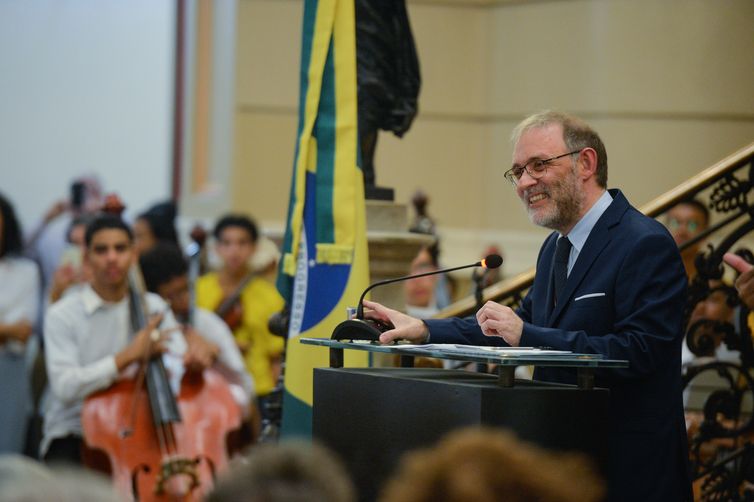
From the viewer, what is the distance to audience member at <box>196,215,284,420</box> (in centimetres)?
758

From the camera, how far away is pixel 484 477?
1854 mm

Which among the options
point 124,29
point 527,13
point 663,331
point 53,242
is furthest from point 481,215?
point 124,29

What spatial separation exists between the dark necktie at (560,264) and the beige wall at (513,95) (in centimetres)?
455

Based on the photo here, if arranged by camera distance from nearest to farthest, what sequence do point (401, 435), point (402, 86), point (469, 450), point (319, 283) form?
1. point (469, 450)
2. point (401, 435)
3. point (319, 283)
4. point (402, 86)

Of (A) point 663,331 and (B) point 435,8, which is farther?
(B) point 435,8

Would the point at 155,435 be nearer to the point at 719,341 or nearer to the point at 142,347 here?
the point at 142,347

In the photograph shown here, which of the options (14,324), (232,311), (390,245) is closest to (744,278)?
(390,245)

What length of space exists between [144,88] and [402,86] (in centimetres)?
989

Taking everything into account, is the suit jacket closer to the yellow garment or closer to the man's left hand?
the man's left hand

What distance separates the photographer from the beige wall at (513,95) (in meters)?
8.39

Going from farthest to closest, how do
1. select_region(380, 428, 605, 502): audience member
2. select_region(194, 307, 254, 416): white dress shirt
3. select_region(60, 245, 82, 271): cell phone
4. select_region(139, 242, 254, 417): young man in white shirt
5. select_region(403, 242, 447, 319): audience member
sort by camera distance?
select_region(60, 245, 82, 271): cell phone < select_region(403, 242, 447, 319): audience member < select_region(194, 307, 254, 416): white dress shirt < select_region(139, 242, 254, 417): young man in white shirt < select_region(380, 428, 605, 502): audience member

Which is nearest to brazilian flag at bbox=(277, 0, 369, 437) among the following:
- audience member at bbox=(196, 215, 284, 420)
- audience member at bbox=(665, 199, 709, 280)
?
audience member at bbox=(665, 199, 709, 280)

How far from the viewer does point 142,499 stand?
574cm

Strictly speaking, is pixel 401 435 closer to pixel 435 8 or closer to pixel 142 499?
pixel 142 499
